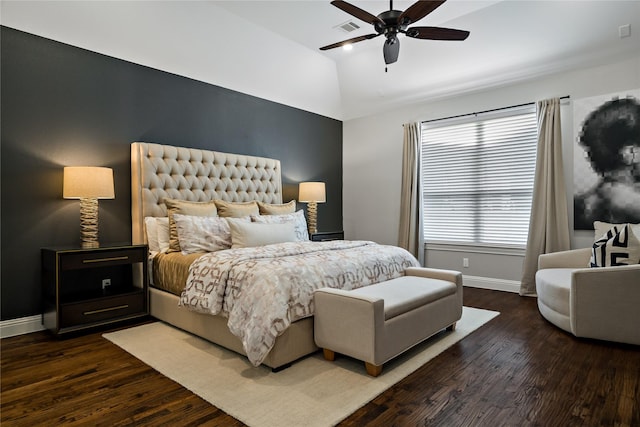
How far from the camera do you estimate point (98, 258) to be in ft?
10.6

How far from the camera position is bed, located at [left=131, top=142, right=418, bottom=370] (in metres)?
2.60

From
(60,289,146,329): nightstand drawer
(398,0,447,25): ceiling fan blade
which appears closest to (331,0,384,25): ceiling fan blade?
(398,0,447,25): ceiling fan blade

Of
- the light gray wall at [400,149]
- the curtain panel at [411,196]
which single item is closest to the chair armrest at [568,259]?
the light gray wall at [400,149]

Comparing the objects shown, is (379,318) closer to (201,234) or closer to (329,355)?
(329,355)

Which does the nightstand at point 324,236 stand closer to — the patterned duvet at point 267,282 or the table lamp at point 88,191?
the patterned duvet at point 267,282

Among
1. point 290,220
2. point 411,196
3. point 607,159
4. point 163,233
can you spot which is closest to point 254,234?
point 290,220

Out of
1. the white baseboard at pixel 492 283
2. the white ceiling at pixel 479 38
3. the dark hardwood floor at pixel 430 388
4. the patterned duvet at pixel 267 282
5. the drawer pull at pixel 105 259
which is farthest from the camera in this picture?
the white baseboard at pixel 492 283

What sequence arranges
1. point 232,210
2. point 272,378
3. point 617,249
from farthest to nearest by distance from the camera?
point 232,210
point 617,249
point 272,378

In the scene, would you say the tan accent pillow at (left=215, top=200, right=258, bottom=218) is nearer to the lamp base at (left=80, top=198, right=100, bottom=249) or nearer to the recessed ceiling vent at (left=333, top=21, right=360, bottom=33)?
the lamp base at (left=80, top=198, right=100, bottom=249)

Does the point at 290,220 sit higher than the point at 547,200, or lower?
lower

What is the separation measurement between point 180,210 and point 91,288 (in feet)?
3.73

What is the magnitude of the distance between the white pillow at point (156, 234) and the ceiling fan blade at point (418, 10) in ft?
9.77

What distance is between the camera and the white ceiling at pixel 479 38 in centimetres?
390

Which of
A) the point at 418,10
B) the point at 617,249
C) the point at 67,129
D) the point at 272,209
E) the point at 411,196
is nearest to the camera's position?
the point at 418,10
